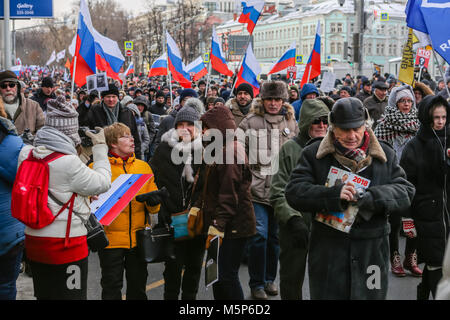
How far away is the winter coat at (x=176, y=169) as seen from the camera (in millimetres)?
4934

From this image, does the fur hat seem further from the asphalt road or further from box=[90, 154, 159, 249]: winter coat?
the asphalt road

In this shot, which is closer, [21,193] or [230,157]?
[21,193]

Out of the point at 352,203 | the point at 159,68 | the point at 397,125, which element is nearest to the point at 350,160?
the point at 352,203

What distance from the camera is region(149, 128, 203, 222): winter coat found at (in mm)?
4934

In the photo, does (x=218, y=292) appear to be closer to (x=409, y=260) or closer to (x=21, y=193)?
(x=21, y=193)

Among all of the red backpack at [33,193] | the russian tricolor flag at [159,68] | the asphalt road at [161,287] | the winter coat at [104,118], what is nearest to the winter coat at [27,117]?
the winter coat at [104,118]

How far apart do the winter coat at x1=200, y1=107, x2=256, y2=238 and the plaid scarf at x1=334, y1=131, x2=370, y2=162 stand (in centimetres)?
115

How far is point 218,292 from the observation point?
4.76m

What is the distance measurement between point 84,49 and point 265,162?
5.38 metres

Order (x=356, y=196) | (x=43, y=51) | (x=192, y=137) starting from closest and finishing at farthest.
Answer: (x=356, y=196) → (x=192, y=137) → (x=43, y=51)

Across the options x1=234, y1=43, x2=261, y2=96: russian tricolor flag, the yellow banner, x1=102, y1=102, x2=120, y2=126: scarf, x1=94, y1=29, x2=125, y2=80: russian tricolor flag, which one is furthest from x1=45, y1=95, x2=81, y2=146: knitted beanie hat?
x1=94, y1=29, x2=125, y2=80: russian tricolor flag

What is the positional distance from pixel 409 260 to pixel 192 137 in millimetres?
Answer: 3024

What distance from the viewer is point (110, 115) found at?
365 inches
